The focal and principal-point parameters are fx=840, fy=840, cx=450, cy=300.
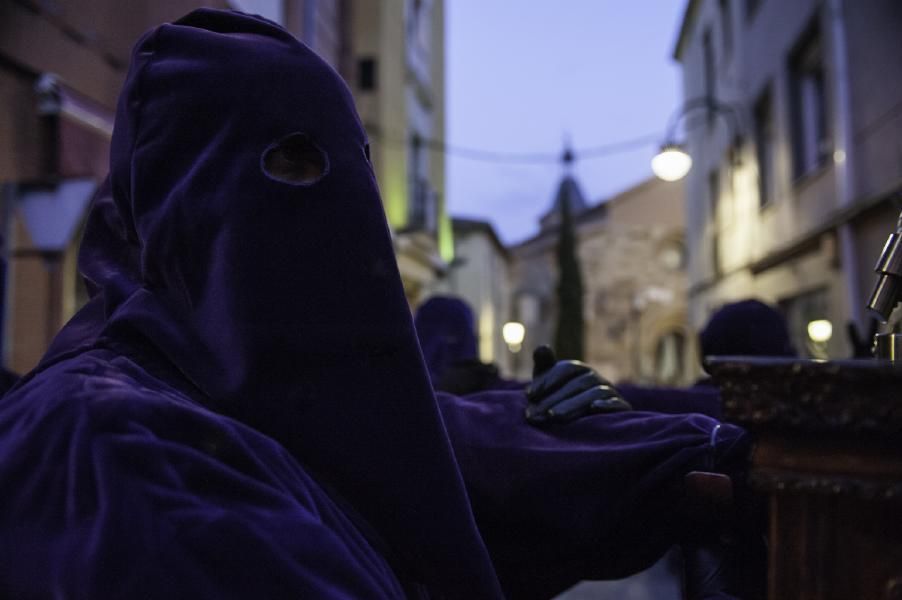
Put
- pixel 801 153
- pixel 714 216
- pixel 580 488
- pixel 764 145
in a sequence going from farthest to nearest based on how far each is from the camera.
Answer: pixel 714 216 < pixel 764 145 < pixel 801 153 < pixel 580 488

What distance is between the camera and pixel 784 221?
12102 mm

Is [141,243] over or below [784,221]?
below

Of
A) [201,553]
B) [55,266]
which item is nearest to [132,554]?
[201,553]

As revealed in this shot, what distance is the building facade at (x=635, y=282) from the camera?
31156 mm

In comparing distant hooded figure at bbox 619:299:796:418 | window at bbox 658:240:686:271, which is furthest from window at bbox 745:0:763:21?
window at bbox 658:240:686:271

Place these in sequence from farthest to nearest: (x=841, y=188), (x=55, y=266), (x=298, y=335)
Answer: (x=841, y=188) < (x=55, y=266) < (x=298, y=335)

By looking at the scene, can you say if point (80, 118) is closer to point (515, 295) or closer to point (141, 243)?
point (141, 243)

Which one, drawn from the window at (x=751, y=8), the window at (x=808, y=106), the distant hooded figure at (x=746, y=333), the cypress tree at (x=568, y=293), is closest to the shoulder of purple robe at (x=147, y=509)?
the distant hooded figure at (x=746, y=333)

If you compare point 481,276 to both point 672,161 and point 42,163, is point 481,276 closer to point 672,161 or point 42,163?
point 672,161

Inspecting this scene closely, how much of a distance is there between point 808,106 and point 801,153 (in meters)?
0.70

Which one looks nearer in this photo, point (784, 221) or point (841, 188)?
point (841, 188)

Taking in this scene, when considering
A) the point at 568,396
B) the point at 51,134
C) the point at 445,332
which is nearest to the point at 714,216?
Result: the point at 445,332

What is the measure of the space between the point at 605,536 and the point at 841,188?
351 inches

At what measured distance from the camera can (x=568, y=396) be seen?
5.63ft
